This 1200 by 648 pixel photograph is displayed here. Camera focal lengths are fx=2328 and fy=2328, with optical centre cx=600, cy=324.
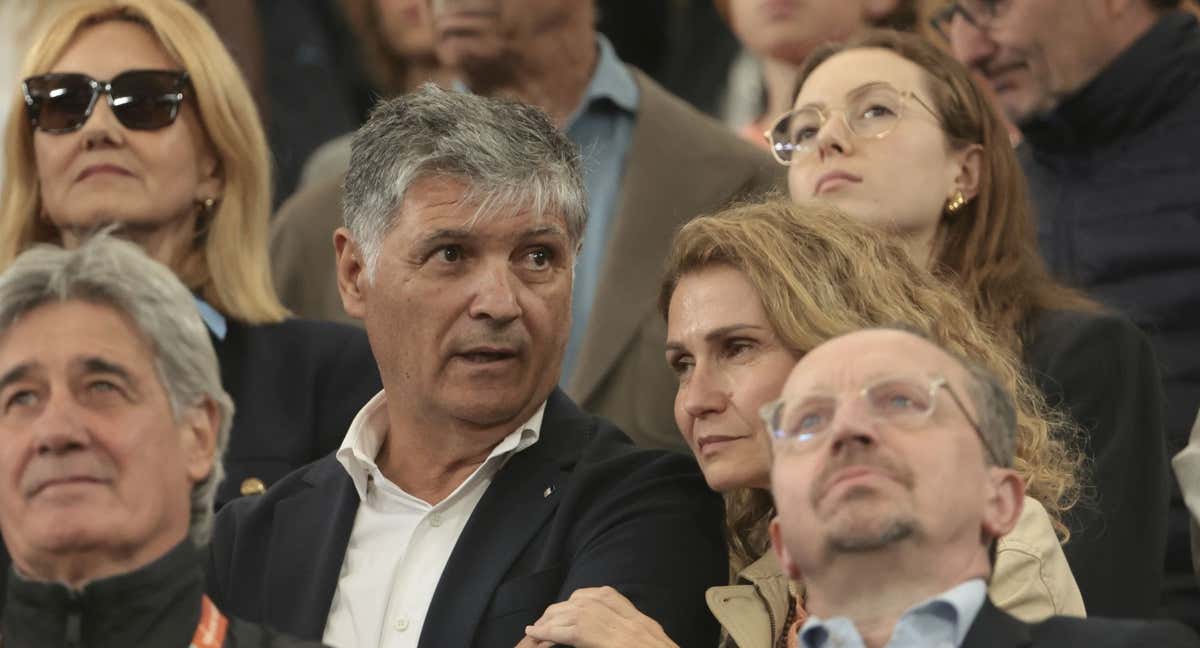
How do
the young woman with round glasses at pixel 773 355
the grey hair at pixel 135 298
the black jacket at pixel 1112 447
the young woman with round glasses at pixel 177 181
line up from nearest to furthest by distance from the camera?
the grey hair at pixel 135 298 < the young woman with round glasses at pixel 773 355 < the black jacket at pixel 1112 447 < the young woman with round glasses at pixel 177 181

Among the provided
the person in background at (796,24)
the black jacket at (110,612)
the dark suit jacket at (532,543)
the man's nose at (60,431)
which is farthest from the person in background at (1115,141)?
the man's nose at (60,431)

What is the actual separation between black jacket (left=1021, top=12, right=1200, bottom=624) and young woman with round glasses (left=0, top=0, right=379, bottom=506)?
1.67 meters

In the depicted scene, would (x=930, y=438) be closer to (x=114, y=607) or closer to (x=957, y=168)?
(x=114, y=607)

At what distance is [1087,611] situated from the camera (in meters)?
4.45

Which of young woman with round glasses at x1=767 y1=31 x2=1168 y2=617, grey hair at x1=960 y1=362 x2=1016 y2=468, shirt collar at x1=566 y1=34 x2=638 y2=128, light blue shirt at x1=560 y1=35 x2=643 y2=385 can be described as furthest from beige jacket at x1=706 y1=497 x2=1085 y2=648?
shirt collar at x1=566 y1=34 x2=638 y2=128

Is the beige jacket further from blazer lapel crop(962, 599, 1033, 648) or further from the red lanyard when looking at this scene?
the red lanyard

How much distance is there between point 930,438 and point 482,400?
3.78 feet

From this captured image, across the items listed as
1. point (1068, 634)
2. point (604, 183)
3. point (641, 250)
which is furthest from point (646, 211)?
point (1068, 634)

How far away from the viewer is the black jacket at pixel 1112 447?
4504mm

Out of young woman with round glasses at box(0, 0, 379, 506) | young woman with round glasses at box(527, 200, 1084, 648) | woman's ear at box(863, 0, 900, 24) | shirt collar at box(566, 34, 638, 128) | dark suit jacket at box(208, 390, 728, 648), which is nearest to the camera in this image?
young woman with round glasses at box(527, 200, 1084, 648)

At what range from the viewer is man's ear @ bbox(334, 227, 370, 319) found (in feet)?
14.8

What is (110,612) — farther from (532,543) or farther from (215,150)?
(215,150)

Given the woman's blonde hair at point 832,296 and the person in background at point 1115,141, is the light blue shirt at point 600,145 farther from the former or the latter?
the woman's blonde hair at point 832,296

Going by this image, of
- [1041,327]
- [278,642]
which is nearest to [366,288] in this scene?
[278,642]
